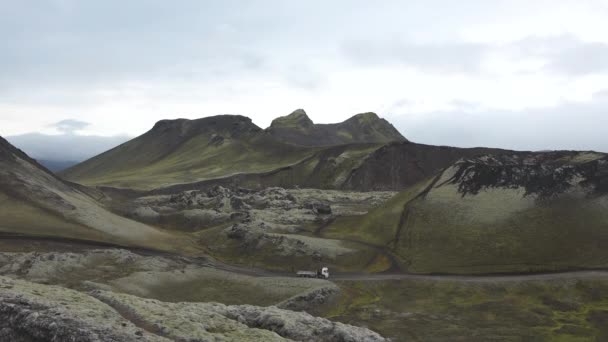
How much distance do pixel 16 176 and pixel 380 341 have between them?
133 m

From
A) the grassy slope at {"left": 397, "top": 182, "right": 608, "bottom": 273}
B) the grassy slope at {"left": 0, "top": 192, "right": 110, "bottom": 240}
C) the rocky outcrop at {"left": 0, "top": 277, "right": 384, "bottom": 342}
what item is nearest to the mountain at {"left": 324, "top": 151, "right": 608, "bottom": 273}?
the grassy slope at {"left": 397, "top": 182, "right": 608, "bottom": 273}

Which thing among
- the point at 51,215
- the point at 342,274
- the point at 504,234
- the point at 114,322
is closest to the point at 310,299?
the point at 342,274

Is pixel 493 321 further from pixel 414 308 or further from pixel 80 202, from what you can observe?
pixel 80 202

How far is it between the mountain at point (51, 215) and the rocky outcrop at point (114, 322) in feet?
277

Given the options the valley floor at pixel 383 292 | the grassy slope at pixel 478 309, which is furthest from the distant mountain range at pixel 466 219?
the grassy slope at pixel 478 309

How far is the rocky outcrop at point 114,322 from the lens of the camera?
92.0 ft

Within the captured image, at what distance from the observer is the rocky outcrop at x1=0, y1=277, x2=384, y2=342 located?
92.0 ft

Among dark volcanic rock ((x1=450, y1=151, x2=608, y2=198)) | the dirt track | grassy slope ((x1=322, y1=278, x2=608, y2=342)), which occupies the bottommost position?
grassy slope ((x1=322, y1=278, x2=608, y2=342))

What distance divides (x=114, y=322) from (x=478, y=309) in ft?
206

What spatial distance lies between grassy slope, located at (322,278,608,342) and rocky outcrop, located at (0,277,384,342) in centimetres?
2447

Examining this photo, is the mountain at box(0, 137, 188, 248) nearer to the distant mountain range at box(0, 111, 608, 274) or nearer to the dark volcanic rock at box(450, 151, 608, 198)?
the distant mountain range at box(0, 111, 608, 274)

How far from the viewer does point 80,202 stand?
14438 cm

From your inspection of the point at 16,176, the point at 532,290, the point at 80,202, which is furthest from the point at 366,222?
the point at 16,176

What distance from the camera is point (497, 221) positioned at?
11506 cm
